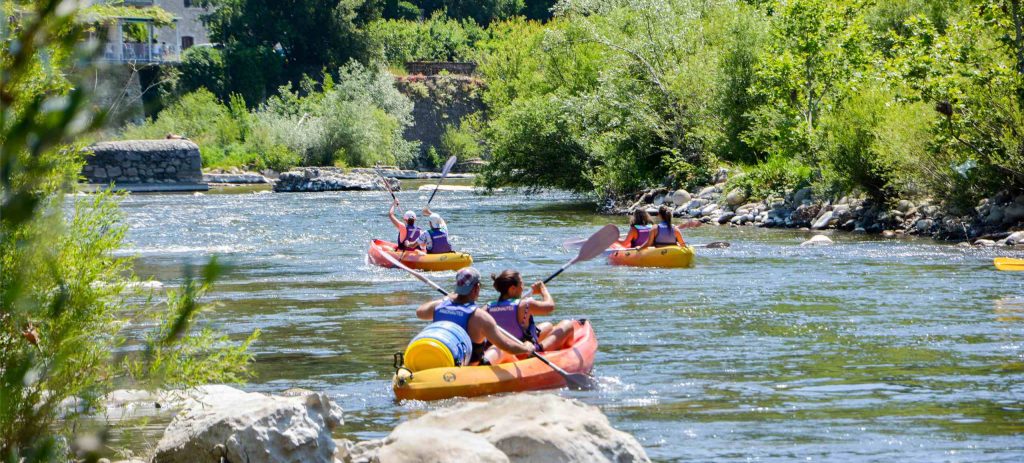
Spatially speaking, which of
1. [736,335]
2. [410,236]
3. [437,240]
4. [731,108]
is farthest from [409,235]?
[731,108]

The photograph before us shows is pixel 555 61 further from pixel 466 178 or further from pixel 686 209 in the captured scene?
pixel 466 178

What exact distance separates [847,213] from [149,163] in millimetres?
25795

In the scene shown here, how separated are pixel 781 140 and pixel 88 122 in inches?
934

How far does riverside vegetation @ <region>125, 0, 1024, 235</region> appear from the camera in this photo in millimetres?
19750

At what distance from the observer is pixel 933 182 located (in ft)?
67.3

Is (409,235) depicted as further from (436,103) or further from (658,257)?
(436,103)

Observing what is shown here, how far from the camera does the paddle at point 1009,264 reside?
49.9ft

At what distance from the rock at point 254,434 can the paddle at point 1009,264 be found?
11.1 meters

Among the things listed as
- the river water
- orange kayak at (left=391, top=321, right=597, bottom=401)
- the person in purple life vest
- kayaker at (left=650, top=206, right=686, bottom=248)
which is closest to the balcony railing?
the river water

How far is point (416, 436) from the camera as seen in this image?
19.6 ft

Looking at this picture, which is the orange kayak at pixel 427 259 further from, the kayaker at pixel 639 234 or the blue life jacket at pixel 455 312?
the blue life jacket at pixel 455 312

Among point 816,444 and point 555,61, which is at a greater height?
point 555,61

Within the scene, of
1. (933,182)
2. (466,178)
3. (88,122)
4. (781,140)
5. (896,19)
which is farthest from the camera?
(466,178)

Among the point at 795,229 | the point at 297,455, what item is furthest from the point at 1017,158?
the point at 297,455
